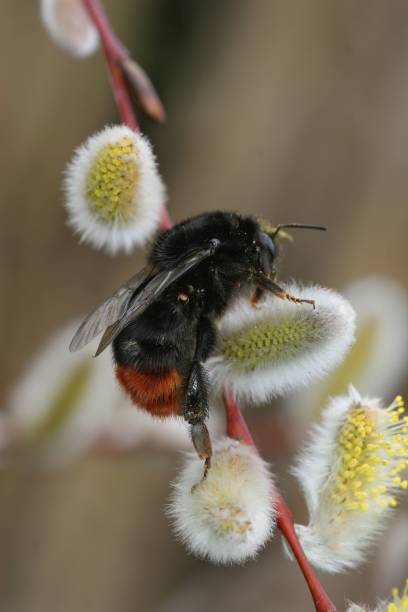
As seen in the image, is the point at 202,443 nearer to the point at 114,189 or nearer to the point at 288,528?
the point at 288,528

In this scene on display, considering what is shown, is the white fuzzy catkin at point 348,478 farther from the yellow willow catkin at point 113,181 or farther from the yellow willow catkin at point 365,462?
the yellow willow catkin at point 113,181

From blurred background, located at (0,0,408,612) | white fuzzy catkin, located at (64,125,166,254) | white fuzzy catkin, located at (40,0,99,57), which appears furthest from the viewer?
blurred background, located at (0,0,408,612)

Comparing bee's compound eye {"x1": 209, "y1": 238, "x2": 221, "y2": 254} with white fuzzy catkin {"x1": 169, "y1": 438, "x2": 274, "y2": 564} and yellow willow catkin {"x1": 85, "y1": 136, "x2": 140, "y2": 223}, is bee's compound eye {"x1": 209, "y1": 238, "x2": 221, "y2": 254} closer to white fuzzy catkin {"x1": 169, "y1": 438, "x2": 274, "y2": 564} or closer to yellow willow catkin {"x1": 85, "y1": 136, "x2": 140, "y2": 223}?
yellow willow catkin {"x1": 85, "y1": 136, "x2": 140, "y2": 223}

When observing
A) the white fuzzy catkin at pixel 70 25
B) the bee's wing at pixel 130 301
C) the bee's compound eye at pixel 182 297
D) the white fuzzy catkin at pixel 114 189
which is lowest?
the bee's compound eye at pixel 182 297

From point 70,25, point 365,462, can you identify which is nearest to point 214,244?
point 365,462

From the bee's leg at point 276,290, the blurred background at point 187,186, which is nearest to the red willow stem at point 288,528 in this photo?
the bee's leg at point 276,290

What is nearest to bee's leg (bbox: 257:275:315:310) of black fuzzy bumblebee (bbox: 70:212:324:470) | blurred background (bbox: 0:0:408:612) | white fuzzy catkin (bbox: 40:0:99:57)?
black fuzzy bumblebee (bbox: 70:212:324:470)

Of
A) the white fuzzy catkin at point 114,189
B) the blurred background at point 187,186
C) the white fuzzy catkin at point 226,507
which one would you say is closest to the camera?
the white fuzzy catkin at point 226,507
